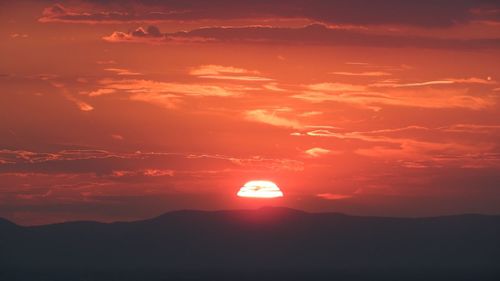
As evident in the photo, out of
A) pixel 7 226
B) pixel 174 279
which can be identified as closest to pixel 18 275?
pixel 174 279

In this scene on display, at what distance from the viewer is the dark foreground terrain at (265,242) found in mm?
128000

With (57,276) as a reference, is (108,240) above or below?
above

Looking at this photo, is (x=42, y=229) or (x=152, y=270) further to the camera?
(x=42, y=229)

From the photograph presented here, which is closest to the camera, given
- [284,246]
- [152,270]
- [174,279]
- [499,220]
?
[174,279]

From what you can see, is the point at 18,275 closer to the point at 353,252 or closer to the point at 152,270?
the point at 152,270

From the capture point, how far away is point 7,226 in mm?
131250

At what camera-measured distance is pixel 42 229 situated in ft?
435

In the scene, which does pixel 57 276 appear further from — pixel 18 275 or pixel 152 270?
pixel 152 270

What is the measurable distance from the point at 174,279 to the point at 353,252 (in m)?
46.9

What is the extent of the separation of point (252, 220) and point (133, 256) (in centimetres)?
1747

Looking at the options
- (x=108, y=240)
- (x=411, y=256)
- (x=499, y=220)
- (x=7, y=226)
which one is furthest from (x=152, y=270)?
(x=499, y=220)

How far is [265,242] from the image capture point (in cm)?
13750

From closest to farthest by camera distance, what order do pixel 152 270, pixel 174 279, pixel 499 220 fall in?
pixel 174 279 < pixel 152 270 < pixel 499 220

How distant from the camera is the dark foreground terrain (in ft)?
420
